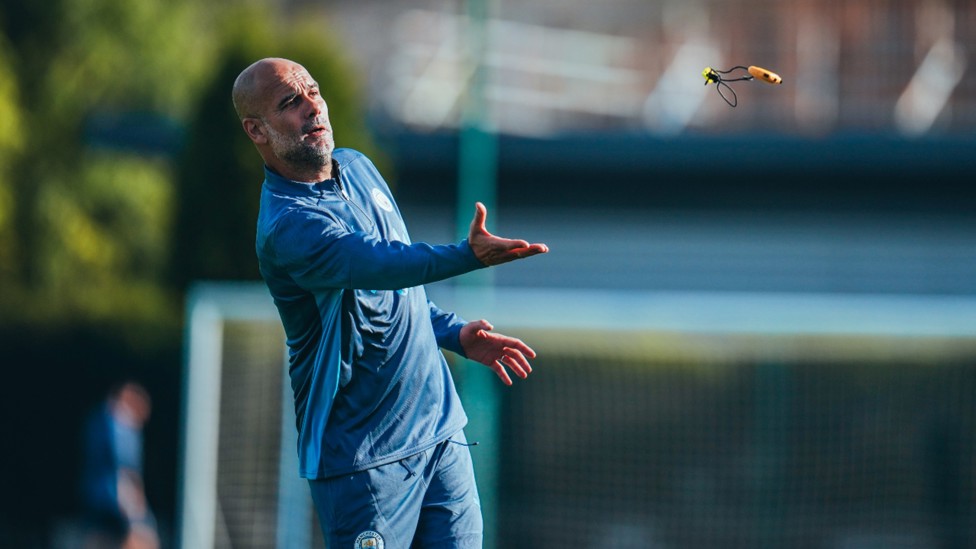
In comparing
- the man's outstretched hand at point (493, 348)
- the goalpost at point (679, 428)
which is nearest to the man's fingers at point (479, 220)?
the man's outstretched hand at point (493, 348)

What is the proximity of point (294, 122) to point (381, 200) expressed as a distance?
0.46 meters

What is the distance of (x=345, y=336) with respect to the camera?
4.78 m

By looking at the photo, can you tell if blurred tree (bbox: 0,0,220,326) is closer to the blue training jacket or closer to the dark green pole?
the dark green pole

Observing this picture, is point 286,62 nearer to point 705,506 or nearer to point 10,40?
point 705,506

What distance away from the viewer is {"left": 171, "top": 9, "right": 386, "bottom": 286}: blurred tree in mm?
14375

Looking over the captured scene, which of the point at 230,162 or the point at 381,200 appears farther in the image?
the point at 230,162

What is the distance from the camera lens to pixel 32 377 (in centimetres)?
1599

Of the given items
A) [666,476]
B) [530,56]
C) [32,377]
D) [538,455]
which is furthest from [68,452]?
[530,56]

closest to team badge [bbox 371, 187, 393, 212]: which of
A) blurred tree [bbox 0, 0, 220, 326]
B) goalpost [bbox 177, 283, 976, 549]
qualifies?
goalpost [bbox 177, 283, 976, 549]

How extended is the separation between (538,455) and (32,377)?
19.3ft

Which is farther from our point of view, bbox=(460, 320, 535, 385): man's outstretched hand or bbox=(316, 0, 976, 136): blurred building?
bbox=(316, 0, 976, 136): blurred building

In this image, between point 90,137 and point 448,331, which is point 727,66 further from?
point 448,331

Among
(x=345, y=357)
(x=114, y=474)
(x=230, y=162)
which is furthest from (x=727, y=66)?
(x=345, y=357)

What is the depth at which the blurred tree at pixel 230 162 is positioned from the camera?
566 inches
